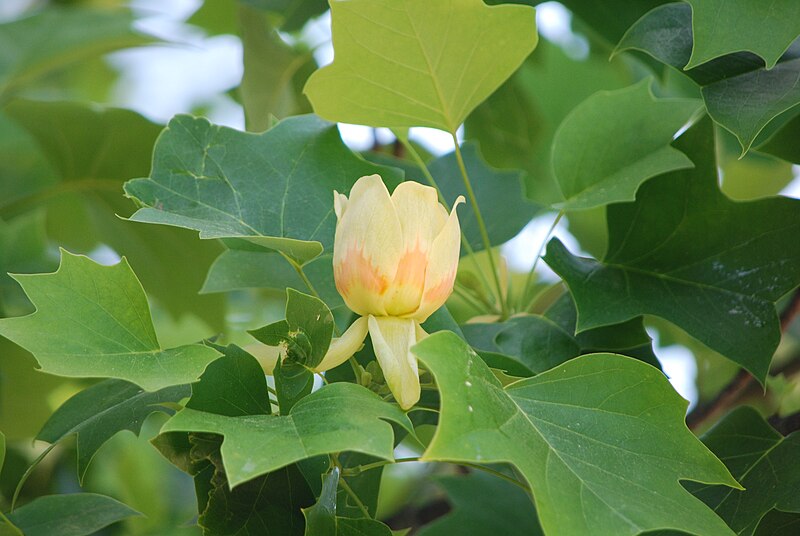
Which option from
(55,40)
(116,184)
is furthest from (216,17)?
(116,184)

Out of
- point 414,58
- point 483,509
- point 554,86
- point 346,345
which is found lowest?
point 483,509

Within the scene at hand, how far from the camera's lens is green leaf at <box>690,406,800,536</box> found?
539 mm

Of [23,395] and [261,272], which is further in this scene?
[23,395]

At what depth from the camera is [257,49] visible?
991 mm

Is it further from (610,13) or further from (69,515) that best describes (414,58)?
(69,515)

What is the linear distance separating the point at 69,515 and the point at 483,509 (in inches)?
16.9

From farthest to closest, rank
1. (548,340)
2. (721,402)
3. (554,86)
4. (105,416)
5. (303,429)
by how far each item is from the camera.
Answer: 1. (554,86)
2. (721,402)
3. (548,340)
4. (105,416)
5. (303,429)

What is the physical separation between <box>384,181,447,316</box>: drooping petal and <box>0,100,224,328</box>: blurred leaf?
48cm

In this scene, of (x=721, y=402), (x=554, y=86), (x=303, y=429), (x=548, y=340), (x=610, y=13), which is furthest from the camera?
(x=554, y=86)

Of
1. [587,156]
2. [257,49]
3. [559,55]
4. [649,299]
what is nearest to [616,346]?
[649,299]

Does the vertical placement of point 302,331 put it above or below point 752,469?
above

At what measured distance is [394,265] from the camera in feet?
1.59

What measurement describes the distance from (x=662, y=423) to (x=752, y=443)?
6.9 inches

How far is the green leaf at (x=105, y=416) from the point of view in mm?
517
